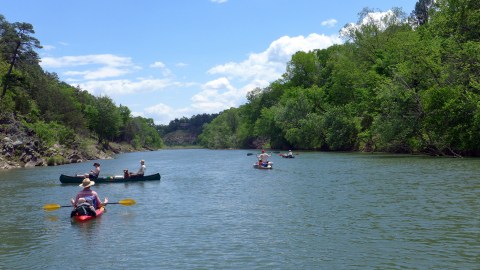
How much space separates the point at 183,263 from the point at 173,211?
894cm

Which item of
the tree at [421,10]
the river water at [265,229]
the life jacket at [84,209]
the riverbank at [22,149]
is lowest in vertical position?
the river water at [265,229]

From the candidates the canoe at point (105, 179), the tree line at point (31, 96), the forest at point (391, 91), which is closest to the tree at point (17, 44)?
the tree line at point (31, 96)

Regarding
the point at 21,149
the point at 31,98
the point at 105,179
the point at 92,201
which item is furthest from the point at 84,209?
the point at 31,98

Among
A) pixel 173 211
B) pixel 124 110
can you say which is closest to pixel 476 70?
pixel 173 211

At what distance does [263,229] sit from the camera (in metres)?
16.6

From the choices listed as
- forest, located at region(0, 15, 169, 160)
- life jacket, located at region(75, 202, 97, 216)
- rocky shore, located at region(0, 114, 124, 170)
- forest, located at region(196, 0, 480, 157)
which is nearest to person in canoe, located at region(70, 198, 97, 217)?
life jacket, located at region(75, 202, 97, 216)

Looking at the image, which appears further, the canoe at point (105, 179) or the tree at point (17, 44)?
the tree at point (17, 44)

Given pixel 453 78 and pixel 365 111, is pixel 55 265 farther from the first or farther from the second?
pixel 365 111

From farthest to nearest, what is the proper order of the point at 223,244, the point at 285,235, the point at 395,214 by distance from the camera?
the point at 395,214 → the point at 285,235 → the point at 223,244

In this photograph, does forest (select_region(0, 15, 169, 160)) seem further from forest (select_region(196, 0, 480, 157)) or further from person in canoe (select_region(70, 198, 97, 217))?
person in canoe (select_region(70, 198, 97, 217))

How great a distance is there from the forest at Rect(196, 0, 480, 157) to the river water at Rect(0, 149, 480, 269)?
20996mm

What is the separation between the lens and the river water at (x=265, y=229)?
12625 mm

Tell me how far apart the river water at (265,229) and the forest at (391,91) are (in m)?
21.0

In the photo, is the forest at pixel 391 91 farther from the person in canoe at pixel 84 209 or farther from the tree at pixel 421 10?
the person in canoe at pixel 84 209
